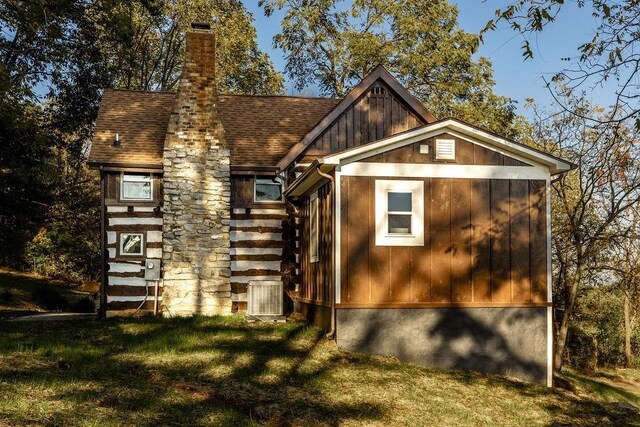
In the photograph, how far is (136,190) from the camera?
812 inches

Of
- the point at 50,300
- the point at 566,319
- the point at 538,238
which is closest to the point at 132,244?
the point at 50,300

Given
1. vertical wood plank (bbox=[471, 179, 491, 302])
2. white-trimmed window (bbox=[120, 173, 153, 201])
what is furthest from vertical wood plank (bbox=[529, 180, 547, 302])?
white-trimmed window (bbox=[120, 173, 153, 201])

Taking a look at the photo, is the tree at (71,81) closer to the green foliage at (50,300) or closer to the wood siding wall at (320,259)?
the green foliage at (50,300)

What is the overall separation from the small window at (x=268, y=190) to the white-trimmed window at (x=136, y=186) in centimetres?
297

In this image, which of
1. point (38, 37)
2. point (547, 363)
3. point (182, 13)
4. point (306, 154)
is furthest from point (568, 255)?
point (182, 13)

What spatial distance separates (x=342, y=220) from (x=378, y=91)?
701 centimetres

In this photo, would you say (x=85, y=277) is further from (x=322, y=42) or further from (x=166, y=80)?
(x=322, y=42)

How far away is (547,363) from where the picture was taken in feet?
52.6

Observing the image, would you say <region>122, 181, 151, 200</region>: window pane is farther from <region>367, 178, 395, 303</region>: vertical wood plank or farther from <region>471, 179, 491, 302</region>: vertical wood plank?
<region>471, 179, 491, 302</region>: vertical wood plank

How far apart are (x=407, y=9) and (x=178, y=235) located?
1895 cm

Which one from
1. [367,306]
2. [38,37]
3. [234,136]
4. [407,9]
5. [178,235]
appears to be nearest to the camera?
[367,306]

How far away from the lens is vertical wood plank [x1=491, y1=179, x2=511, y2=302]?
16.0m

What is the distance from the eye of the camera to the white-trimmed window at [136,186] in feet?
67.3


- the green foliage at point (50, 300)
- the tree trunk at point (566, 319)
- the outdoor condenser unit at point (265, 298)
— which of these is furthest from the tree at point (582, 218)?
the green foliage at point (50, 300)
